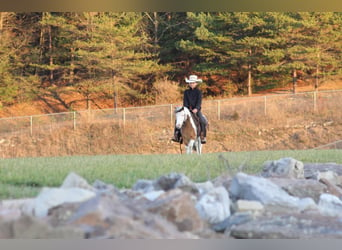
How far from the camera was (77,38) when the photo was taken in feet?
104

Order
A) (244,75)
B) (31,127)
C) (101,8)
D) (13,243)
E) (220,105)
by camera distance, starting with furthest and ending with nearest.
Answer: (244,75) → (220,105) → (31,127) → (101,8) → (13,243)

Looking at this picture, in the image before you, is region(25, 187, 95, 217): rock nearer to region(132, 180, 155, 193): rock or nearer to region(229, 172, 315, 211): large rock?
region(132, 180, 155, 193): rock

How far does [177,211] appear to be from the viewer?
18.1 ft

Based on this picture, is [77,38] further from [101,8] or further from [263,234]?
[263,234]

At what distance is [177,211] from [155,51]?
29.0m

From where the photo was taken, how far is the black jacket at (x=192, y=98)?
50.4ft

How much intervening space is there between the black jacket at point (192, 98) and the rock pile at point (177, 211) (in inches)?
306

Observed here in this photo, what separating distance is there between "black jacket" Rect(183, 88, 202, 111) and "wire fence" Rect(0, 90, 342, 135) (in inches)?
509

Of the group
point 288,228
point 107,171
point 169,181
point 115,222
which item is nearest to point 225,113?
point 107,171

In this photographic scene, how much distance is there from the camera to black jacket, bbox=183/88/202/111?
605 inches

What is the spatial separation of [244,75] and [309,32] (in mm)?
4127

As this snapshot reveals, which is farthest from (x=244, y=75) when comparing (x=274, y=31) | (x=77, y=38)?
(x=77, y=38)

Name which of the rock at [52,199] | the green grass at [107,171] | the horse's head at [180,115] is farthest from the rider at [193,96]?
the rock at [52,199]

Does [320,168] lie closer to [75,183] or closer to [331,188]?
[331,188]
